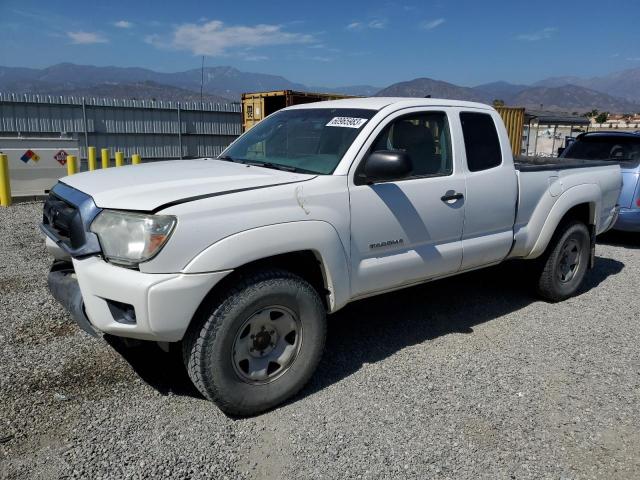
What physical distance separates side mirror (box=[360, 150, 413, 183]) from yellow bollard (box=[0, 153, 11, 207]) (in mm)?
8909

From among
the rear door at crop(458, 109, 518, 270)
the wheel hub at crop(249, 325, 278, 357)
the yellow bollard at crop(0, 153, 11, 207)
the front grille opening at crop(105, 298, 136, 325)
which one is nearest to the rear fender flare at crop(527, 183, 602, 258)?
the rear door at crop(458, 109, 518, 270)

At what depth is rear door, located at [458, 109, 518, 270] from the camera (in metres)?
4.16

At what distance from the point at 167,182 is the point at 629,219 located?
23.2 feet

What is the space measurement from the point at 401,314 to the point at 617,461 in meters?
2.27

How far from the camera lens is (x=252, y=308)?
9.82ft

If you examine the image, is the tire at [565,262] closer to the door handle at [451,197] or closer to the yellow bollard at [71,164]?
the door handle at [451,197]

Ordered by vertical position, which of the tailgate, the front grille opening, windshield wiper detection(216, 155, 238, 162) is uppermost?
windshield wiper detection(216, 155, 238, 162)

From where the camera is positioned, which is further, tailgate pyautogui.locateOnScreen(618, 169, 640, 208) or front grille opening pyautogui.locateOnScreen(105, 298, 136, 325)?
tailgate pyautogui.locateOnScreen(618, 169, 640, 208)

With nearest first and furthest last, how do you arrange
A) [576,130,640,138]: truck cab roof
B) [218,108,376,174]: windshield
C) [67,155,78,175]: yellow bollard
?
[218,108,376,174]: windshield → [576,130,640,138]: truck cab roof → [67,155,78,175]: yellow bollard

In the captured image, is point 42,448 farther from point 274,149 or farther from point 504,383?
point 504,383

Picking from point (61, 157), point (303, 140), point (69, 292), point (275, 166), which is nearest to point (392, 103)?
point (303, 140)

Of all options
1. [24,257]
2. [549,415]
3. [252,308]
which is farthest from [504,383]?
[24,257]

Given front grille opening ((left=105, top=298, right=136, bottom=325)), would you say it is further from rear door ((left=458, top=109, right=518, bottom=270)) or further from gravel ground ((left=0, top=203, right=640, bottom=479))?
rear door ((left=458, top=109, right=518, bottom=270))

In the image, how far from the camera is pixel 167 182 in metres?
3.08
